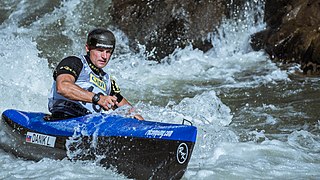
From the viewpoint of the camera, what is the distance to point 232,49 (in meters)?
10.7

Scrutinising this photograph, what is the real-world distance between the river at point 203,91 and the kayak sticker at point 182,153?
0.40 m

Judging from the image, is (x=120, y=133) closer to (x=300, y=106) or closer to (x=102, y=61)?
(x=102, y=61)

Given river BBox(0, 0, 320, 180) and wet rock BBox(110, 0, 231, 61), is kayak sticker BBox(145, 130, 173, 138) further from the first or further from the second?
wet rock BBox(110, 0, 231, 61)


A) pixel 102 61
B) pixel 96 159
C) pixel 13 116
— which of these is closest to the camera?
pixel 96 159

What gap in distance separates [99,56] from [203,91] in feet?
12.6

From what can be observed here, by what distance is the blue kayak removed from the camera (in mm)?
4348

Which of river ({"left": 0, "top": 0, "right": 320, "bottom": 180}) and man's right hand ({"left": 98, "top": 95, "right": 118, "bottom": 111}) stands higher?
man's right hand ({"left": 98, "top": 95, "right": 118, "bottom": 111})

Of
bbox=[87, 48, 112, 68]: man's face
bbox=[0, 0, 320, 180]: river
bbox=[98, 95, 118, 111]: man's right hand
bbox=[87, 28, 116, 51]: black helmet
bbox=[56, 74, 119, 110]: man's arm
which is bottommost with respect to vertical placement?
bbox=[0, 0, 320, 180]: river

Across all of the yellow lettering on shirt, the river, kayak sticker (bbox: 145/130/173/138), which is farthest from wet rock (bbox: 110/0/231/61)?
kayak sticker (bbox: 145/130/173/138)

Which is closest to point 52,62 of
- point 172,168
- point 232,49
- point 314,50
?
point 232,49

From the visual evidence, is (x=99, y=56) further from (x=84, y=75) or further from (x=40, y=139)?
(x=40, y=139)

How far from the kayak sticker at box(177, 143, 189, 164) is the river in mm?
396

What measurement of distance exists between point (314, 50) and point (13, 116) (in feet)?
16.9

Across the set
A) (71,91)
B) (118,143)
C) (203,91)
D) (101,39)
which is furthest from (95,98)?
(203,91)
